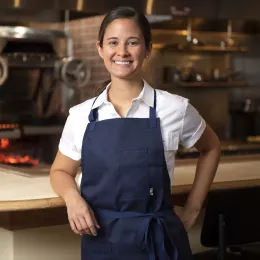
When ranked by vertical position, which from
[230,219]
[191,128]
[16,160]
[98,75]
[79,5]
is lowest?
[16,160]

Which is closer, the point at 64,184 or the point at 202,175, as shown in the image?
the point at 64,184

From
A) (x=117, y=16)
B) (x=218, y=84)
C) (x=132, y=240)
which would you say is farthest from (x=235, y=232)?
(x=218, y=84)

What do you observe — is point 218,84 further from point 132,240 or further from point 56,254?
point 132,240

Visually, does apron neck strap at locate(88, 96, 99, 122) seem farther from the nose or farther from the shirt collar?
the nose

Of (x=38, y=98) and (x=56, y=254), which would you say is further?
(x=38, y=98)

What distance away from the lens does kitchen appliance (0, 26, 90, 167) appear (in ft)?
16.3

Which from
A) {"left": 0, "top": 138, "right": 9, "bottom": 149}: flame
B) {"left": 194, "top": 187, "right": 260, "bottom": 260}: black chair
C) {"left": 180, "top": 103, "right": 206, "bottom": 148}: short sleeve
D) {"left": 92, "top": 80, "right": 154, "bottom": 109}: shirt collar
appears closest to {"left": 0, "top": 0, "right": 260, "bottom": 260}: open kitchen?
{"left": 0, "top": 138, "right": 9, "bottom": 149}: flame

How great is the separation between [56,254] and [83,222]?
2.56 ft

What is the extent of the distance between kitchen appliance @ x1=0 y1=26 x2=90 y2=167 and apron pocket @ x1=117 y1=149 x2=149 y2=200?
112 inches

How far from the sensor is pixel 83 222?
71.1 inches

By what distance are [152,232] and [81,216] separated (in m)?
0.22

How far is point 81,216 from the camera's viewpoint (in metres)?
1.81

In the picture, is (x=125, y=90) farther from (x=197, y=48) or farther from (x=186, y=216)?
(x=197, y=48)

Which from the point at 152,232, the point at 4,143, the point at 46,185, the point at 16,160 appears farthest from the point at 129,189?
the point at 4,143
